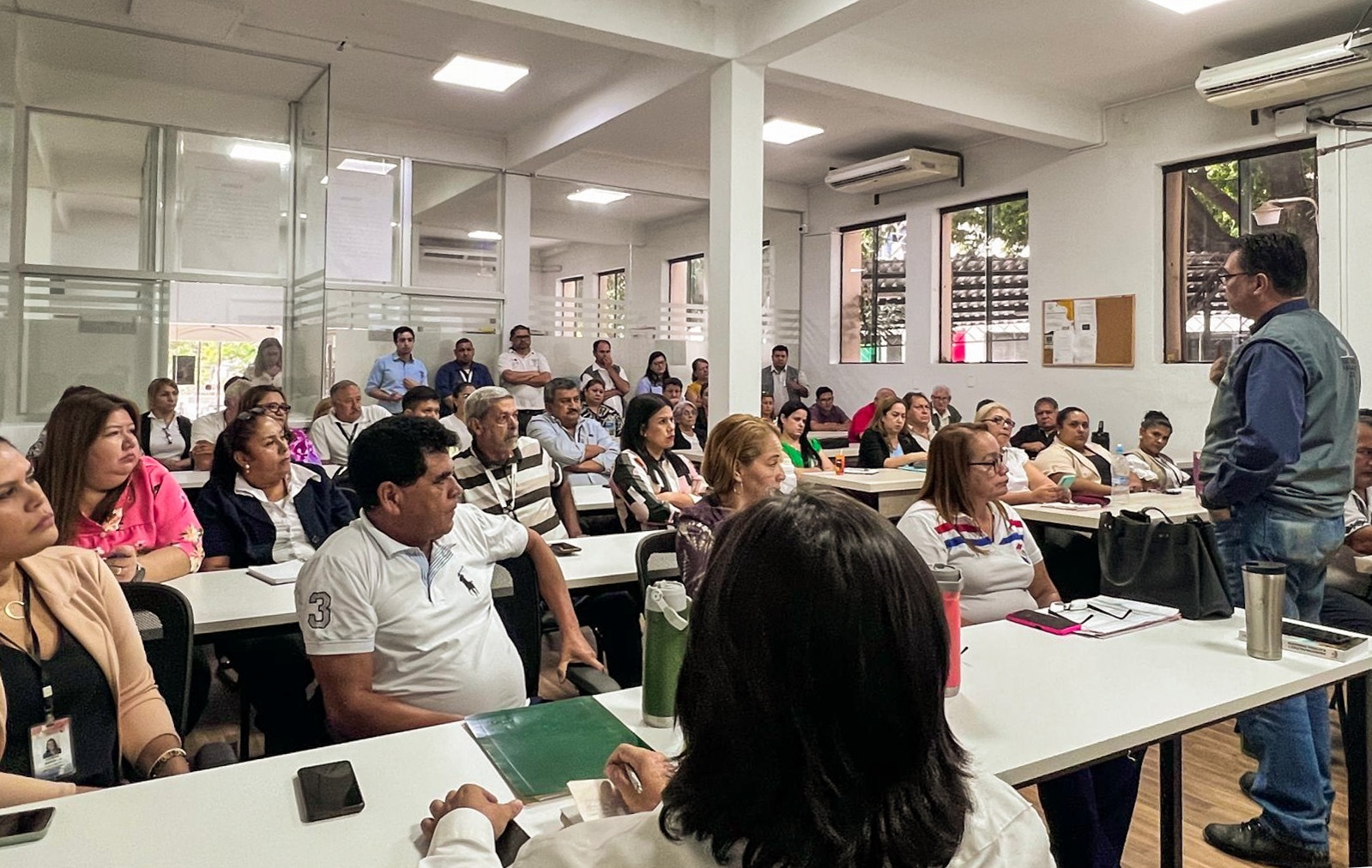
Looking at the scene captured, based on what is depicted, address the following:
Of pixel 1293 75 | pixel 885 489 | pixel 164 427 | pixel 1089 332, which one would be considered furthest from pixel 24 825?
pixel 1089 332

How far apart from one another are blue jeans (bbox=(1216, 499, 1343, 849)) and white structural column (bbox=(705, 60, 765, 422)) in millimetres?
3169

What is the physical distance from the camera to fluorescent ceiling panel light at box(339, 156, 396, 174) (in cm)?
796

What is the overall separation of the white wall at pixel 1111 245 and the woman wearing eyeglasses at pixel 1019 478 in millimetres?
2631

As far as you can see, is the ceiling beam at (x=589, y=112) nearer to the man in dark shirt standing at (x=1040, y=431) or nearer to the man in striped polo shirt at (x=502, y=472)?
the man in striped polo shirt at (x=502, y=472)

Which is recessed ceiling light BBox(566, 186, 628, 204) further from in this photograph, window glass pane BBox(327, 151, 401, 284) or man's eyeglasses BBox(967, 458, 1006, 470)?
man's eyeglasses BBox(967, 458, 1006, 470)

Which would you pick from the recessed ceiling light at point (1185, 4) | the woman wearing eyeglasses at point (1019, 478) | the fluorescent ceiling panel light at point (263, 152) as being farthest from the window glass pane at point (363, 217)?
the recessed ceiling light at point (1185, 4)

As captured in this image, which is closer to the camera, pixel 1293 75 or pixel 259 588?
pixel 259 588

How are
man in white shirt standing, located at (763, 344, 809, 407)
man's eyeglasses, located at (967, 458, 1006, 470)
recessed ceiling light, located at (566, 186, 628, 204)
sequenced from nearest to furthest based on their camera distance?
man's eyeglasses, located at (967, 458, 1006, 470)
recessed ceiling light, located at (566, 186, 628, 204)
man in white shirt standing, located at (763, 344, 809, 407)

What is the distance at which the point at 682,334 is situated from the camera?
33.0 feet

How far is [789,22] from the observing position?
16.4 feet

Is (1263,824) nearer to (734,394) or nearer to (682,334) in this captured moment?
(734,394)

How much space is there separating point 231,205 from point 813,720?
283 inches

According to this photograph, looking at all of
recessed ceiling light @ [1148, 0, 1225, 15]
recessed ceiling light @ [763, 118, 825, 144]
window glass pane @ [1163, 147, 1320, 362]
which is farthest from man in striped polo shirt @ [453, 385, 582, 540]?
window glass pane @ [1163, 147, 1320, 362]

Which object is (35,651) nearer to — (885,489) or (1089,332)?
(885,489)
